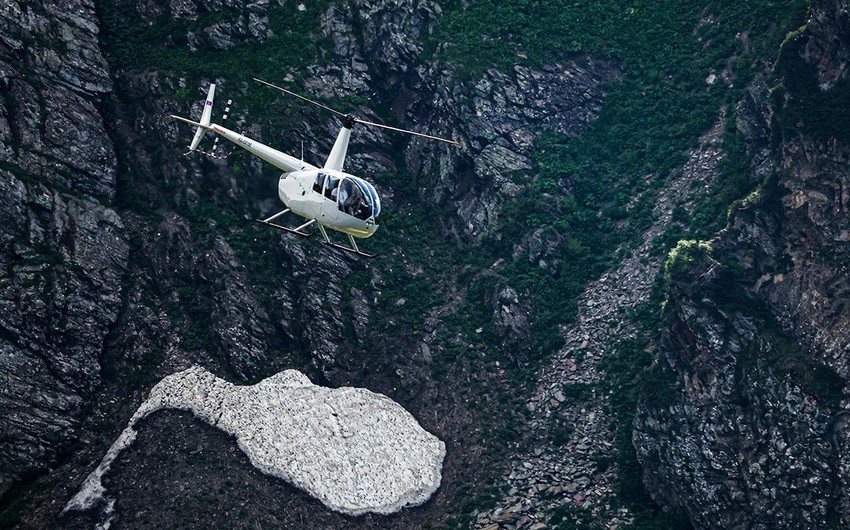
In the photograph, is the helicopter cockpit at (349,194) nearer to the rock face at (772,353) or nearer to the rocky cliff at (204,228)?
the rocky cliff at (204,228)

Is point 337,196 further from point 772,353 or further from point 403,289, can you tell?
point 772,353

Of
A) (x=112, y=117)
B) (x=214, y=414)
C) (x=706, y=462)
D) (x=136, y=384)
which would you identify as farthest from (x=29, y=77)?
(x=706, y=462)

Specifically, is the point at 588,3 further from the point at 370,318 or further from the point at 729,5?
the point at 370,318

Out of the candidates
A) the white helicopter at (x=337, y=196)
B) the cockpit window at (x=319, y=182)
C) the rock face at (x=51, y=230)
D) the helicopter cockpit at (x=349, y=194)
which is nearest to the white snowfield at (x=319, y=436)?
the rock face at (x=51, y=230)

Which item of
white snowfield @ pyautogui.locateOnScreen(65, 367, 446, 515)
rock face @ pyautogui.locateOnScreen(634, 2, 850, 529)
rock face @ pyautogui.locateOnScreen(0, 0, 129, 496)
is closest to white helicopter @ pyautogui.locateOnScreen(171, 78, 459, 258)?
white snowfield @ pyautogui.locateOnScreen(65, 367, 446, 515)

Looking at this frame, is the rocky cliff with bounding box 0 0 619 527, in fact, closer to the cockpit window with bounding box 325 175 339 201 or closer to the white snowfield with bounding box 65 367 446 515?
the white snowfield with bounding box 65 367 446 515

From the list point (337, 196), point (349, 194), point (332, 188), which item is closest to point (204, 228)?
point (332, 188)

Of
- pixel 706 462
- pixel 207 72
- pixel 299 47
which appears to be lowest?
pixel 706 462
